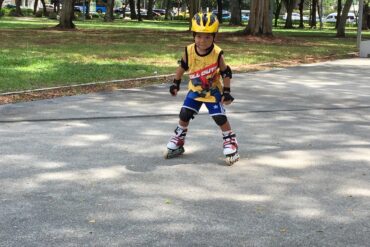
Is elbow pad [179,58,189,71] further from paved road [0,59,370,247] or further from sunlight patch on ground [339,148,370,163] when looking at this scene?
sunlight patch on ground [339,148,370,163]

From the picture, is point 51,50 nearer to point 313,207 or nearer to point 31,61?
point 31,61

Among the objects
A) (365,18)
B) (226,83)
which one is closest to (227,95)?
(226,83)

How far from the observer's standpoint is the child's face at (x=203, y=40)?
567 centimetres

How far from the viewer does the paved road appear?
4077mm

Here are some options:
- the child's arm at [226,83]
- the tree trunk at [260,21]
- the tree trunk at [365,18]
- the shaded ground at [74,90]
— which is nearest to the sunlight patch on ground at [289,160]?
the child's arm at [226,83]

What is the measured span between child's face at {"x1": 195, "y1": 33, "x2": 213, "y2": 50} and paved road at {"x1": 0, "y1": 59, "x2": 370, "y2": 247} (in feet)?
3.86

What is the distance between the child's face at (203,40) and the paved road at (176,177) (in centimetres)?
118

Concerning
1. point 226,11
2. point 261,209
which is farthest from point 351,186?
point 226,11

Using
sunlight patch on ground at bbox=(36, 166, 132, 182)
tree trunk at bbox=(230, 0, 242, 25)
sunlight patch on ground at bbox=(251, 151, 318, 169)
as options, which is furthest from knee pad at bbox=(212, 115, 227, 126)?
tree trunk at bbox=(230, 0, 242, 25)

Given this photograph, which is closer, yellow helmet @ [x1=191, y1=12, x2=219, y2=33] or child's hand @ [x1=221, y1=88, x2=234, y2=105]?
yellow helmet @ [x1=191, y1=12, x2=219, y2=33]

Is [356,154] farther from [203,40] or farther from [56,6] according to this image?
[56,6]

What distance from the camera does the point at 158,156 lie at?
6203 mm

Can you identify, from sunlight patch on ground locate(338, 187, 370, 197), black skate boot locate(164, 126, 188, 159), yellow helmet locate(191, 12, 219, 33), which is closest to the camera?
sunlight patch on ground locate(338, 187, 370, 197)

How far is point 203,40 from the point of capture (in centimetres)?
571
